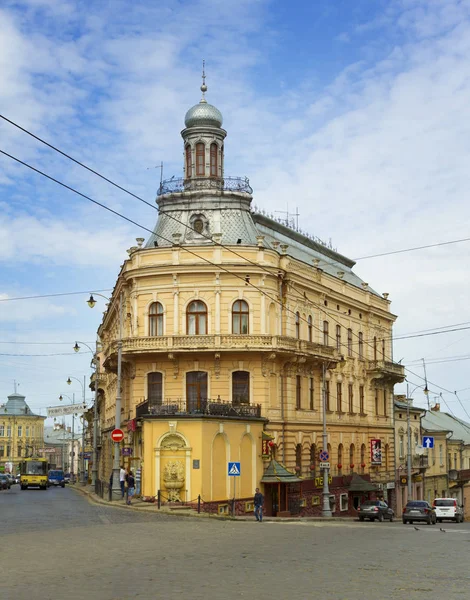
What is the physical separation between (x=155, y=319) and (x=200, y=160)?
10403 mm

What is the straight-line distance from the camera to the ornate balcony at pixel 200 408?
43.0 m

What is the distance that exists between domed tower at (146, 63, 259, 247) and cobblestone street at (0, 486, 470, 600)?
22.0m

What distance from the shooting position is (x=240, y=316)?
46.0m

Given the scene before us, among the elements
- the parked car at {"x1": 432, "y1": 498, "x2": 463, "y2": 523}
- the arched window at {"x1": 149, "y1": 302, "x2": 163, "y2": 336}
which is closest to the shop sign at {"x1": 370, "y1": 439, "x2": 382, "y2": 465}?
the parked car at {"x1": 432, "y1": 498, "x2": 463, "y2": 523}

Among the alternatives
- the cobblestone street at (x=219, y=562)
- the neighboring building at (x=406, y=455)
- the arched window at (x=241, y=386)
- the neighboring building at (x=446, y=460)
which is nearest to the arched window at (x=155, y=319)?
the arched window at (x=241, y=386)

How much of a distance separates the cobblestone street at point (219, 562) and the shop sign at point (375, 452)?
104 ft

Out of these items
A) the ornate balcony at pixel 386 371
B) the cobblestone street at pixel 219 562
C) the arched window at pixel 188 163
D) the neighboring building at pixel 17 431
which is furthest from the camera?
the neighboring building at pixel 17 431

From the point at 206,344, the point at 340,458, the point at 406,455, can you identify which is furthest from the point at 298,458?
the point at 406,455

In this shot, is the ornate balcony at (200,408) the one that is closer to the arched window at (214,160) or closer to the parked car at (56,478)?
the arched window at (214,160)

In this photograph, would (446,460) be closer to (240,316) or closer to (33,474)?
(33,474)

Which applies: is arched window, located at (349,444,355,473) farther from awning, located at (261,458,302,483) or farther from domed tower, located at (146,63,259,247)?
domed tower, located at (146,63,259,247)

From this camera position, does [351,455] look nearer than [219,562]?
No

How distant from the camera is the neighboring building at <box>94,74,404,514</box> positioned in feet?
135

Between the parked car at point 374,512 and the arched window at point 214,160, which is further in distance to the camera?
the arched window at point 214,160
